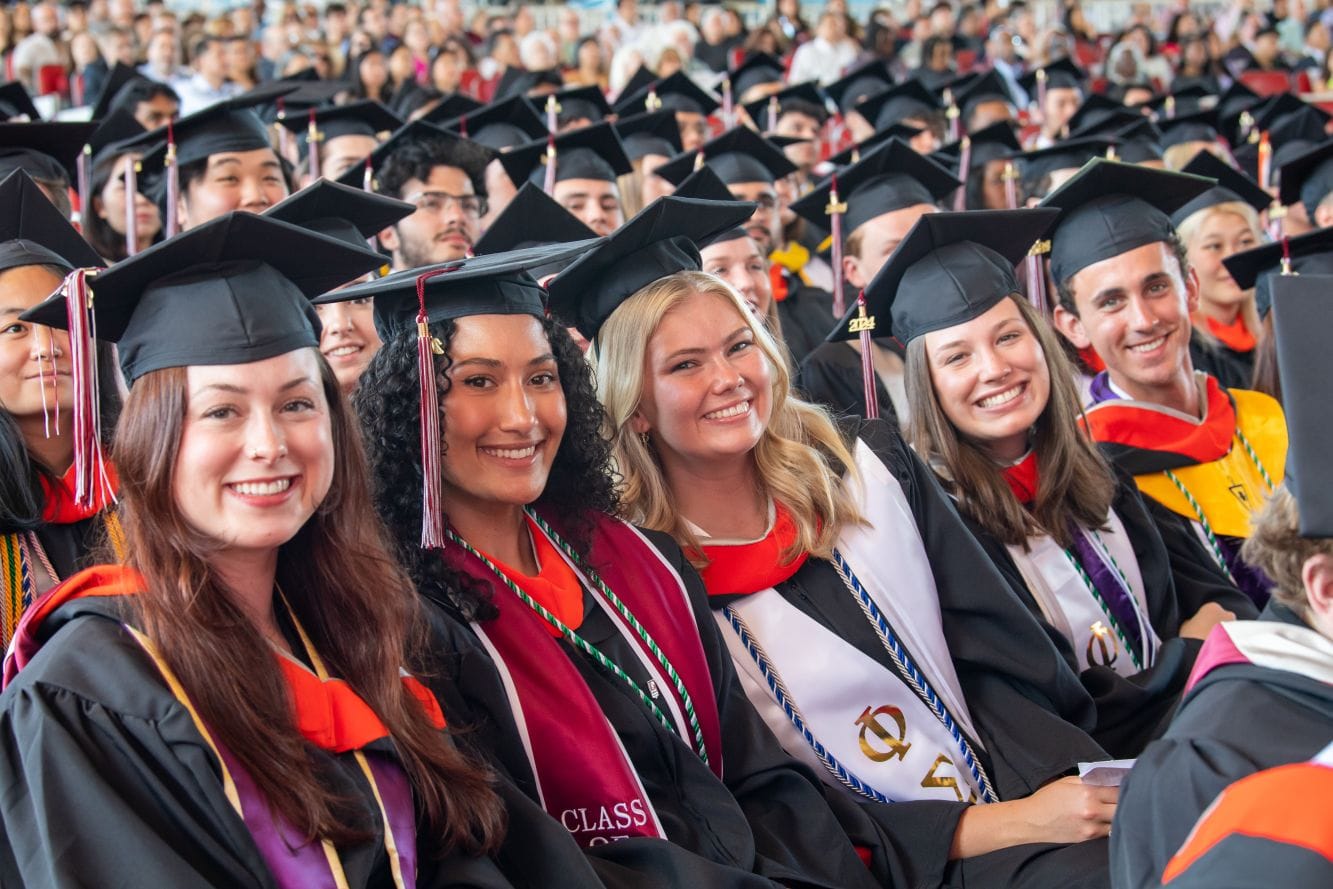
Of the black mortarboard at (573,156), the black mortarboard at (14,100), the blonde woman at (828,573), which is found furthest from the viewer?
the black mortarboard at (573,156)

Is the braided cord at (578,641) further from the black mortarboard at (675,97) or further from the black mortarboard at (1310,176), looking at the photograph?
the black mortarboard at (675,97)

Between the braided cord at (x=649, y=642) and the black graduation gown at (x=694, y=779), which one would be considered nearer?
the black graduation gown at (x=694, y=779)

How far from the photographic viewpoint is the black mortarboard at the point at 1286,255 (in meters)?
3.96

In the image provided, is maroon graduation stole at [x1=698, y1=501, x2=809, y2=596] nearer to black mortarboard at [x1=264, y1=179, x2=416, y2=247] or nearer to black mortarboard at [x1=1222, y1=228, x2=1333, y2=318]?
black mortarboard at [x1=264, y1=179, x2=416, y2=247]

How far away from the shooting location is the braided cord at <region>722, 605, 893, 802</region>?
264cm

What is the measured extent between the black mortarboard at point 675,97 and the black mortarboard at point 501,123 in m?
1.46

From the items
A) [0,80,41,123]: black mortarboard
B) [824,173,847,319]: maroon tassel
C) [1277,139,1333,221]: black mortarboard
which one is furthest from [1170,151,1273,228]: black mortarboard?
[0,80,41,123]: black mortarboard

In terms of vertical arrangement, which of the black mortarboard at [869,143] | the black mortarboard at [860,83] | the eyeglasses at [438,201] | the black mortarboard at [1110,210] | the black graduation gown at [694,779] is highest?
the black mortarboard at [860,83]

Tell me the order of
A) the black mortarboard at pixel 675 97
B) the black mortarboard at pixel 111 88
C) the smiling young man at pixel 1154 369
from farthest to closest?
the black mortarboard at pixel 675 97
the black mortarboard at pixel 111 88
the smiling young man at pixel 1154 369

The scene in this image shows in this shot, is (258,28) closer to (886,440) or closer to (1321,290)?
(886,440)

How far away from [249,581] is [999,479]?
5.90 ft

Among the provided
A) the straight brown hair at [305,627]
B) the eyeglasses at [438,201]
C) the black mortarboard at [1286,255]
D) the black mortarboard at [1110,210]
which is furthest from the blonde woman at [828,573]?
the eyeglasses at [438,201]

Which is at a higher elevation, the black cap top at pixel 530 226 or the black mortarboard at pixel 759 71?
the black mortarboard at pixel 759 71

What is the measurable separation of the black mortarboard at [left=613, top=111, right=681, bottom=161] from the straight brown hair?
443 centimetres
